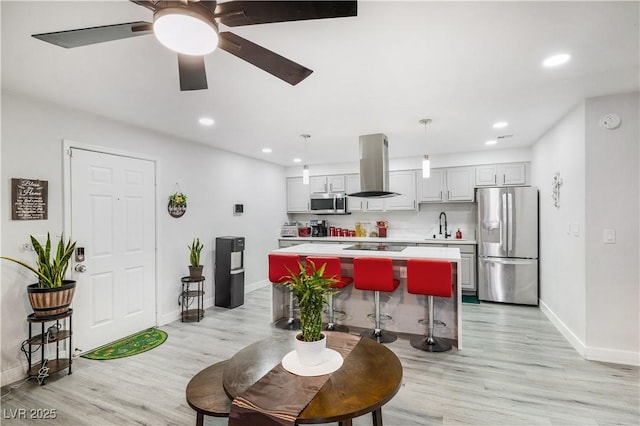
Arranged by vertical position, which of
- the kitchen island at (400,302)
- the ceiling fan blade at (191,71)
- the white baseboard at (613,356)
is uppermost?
the ceiling fan blade at (191,71)

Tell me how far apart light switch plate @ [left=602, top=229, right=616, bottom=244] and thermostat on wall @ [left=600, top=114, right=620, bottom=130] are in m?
0.99

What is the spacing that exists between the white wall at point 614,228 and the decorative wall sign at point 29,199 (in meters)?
5.29

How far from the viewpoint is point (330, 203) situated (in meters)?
6.60

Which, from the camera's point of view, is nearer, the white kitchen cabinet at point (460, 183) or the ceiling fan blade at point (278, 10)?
the ceiling fan blade at point (278, 10)

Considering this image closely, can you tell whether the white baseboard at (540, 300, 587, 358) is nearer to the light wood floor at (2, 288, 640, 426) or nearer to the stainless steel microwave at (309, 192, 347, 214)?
the light wood floor at (2, 288, 640, 426)

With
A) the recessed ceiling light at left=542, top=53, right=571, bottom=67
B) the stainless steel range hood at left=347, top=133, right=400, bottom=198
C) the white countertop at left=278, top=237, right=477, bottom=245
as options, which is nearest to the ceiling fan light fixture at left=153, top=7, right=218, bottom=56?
the recessed ceiling light at left=542, top=53, right=571, bottom=67

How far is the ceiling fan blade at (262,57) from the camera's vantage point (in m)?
1.50

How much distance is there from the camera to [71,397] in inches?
99.1

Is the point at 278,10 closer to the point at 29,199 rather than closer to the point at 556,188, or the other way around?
the point at 29,199

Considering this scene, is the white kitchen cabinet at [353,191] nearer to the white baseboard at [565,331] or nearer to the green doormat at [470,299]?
the green doormat at [470,299]

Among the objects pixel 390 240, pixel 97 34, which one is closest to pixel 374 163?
pixel 390 240

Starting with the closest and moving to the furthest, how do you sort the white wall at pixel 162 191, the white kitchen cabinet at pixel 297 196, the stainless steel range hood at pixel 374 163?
1. the white wall at pixel 162 191
2. the stainless steel range hood at pixel 374 163
3. the white kitchen cabinet at pixel 297 196

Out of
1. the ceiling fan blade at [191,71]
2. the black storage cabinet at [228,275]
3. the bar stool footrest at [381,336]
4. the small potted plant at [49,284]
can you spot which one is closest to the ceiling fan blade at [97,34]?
the ceiling fan blade at [191,71]

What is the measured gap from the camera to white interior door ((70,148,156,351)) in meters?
3.29
